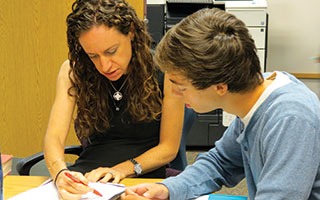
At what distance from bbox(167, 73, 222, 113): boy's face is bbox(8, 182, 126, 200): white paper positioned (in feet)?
1.13

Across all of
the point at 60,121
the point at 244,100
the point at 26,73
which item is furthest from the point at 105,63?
the point at 26,73

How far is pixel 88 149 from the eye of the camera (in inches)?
60.8

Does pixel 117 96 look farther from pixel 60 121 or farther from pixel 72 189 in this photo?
pixel 72 189

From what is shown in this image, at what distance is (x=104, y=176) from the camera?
4.19ft

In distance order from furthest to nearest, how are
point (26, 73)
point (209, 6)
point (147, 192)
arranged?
point (209, 6) → point (26, 73) → point (147, 192)

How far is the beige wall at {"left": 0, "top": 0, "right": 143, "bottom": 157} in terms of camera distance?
238 centimetres

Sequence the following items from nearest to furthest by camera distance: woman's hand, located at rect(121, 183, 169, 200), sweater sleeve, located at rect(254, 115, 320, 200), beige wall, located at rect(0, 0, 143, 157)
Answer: sweater sleeve, located at rect(254, 115, 320, 200) → woman's hand, located at rect(121, 183, 169, 200) → beige wall, located at rect(0, 0, 143, 157)

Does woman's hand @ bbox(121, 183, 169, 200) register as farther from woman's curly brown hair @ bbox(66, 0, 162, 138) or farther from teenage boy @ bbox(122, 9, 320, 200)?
woman's curly brown hair @ bbox(66, 0, 162, 138)

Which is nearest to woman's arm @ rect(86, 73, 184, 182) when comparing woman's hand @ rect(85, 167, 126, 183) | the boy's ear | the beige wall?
woman's hand @ rect(85, 167, 126, 183)

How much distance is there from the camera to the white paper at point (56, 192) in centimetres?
112

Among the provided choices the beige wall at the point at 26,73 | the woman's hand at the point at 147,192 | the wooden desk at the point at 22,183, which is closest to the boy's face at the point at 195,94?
the woman's hand at the point at 147,192

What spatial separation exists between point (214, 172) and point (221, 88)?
33cm

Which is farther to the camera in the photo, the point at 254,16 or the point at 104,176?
the point at 254,16

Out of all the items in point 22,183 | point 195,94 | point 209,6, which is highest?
point 209,6
